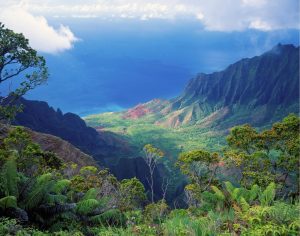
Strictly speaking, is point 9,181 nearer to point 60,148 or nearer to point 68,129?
point 60,148

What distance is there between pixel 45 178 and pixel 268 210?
728 cm

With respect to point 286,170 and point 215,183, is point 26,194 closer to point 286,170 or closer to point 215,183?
point 215,183

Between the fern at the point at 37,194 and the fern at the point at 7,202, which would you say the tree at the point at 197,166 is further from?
the fern at the point at 7,202

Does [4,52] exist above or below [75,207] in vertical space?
above

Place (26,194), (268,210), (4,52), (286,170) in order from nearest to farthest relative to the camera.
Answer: (268,210) → (26,194) → (4,52) → (286,170)

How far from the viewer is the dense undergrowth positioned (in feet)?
27.4

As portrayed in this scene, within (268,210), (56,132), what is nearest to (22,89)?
(268,210)

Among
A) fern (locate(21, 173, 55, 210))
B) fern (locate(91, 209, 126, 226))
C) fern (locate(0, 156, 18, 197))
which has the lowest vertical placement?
fern (locate(91, 209, 126, 226))

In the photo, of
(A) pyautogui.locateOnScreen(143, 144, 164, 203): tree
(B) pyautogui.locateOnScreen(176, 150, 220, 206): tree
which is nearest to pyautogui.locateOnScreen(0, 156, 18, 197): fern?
(A) pyautogui.locateOnScreen(143, 144, 164, 203): tree

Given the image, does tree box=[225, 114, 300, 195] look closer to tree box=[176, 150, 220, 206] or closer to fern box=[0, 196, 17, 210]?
tree box=[176, 150, 220, 206]

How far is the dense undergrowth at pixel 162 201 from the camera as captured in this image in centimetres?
836

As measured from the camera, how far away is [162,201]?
960 cm

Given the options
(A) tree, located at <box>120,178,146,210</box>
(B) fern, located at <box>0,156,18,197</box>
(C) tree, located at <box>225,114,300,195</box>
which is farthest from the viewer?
(A) tree, located at <box>120,178,146,210</box>

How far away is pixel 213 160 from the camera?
84.2 ft
